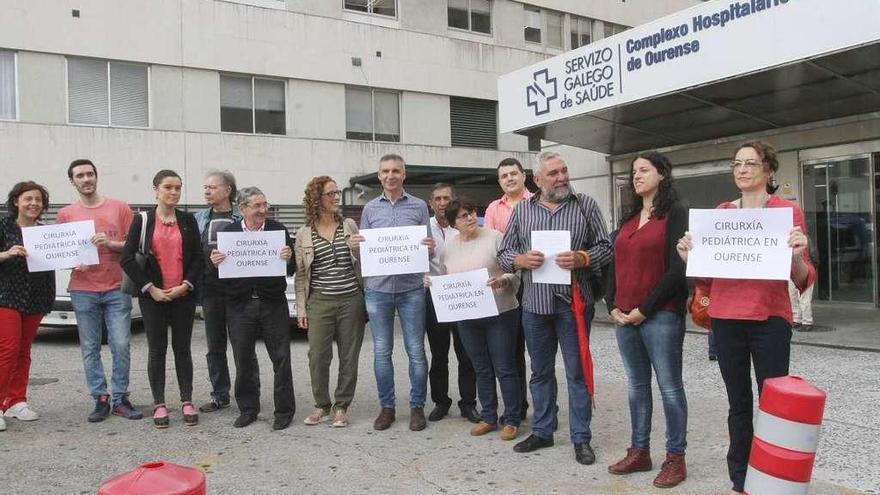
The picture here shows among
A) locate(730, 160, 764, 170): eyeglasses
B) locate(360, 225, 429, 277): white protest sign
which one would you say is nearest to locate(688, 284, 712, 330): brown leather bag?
locate(730, 160, 764, 170): eyeglasses

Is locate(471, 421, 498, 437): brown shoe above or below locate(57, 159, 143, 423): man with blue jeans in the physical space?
below

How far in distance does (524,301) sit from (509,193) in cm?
118

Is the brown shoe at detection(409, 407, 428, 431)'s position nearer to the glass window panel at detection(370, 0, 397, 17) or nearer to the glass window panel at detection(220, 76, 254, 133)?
the glass window panel at detection(220, 76, 254, 133)

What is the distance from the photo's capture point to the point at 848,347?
28.7 feet

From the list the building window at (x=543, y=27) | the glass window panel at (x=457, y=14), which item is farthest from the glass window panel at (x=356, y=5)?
the building window at (x=543, y=27)

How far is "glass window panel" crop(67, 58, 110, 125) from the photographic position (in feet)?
55.3

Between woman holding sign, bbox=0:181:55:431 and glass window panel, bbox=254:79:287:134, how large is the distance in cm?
1366

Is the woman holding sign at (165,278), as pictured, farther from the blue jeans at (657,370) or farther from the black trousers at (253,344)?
the blue jeans at (657,370)

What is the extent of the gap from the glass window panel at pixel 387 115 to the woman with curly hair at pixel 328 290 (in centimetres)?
1566

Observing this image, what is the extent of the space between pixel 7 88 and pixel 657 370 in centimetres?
1689

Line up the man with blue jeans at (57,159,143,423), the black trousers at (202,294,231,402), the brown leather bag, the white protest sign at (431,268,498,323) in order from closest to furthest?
the brown leather bag → the white protest sign at (431,268,498,323) → the man with blue jeans at (57,159,143,423) → the black trousers at (202,294,231,402)

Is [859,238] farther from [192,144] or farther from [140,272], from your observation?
[192,144]

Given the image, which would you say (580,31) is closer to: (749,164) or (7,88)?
(7,88)

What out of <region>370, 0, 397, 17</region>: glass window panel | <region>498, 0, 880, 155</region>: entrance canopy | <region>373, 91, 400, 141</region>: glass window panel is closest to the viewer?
<region>498, 0, 880, 155</region>: entrance canopy
